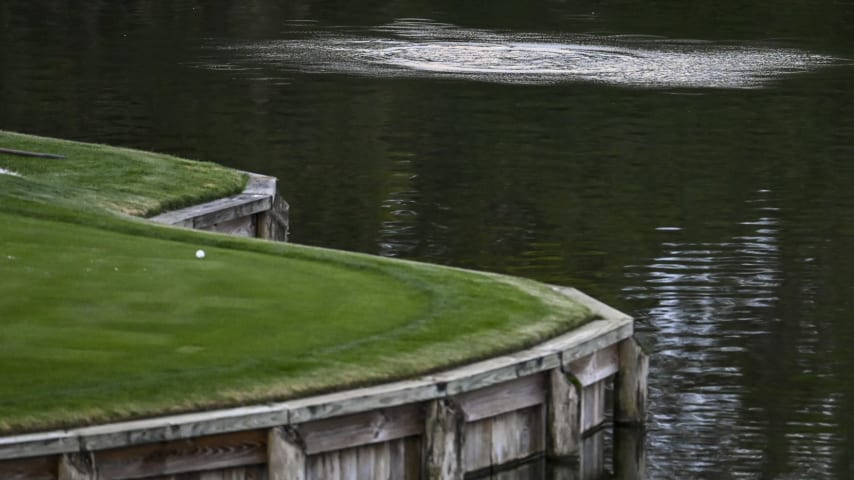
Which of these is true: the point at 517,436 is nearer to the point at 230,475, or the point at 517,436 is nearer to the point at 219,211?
the point at 230,475

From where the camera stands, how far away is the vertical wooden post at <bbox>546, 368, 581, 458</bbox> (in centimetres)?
1595

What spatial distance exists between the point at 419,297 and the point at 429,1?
56.2 m

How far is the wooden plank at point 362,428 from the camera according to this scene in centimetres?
1420

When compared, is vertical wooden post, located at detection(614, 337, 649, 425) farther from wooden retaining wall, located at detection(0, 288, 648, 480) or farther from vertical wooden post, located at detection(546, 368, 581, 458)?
vertical wooden post, located at detection(546, 368, 581, 458)

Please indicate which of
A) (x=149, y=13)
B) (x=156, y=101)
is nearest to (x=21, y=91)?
(x=156, y=101)

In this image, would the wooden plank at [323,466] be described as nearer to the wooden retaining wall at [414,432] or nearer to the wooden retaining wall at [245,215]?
the wooden retaining wall at [414,432]

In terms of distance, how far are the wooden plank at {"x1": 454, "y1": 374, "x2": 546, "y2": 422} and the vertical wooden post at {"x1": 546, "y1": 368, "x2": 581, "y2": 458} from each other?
12 centimetres

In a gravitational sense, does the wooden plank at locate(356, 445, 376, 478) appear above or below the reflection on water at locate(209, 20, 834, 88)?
above

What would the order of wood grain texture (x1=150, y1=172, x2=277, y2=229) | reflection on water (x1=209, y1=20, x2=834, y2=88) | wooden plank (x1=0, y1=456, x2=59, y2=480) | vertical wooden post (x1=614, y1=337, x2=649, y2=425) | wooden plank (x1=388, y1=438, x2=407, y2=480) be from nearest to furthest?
wooden plank (x1=0, y1=456, x2=59, y2=480)
wooden plank (x1=388, y1=438, x2=407, y2=480)
vertical wooden post (x1=614, y1=337, x2=649, y2=425)
wood grain texture (x1=150, y1=172, x2=277, y2=229)
reflection on water (x1=209, y1=20, x2=834, y2=88)

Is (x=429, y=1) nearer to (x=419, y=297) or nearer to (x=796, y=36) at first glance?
(x=796, y=36)

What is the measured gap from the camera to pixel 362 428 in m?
14.5

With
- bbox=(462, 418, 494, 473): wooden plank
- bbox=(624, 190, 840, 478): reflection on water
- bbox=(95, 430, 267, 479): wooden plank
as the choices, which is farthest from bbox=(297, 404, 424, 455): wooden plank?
bbox=(624, 190, 840, 478): reflection on water

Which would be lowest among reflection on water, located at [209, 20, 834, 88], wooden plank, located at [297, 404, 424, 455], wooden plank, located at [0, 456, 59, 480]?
reflection on water, located at [209, 20, 834, 88]

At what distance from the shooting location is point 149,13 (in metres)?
68.0
